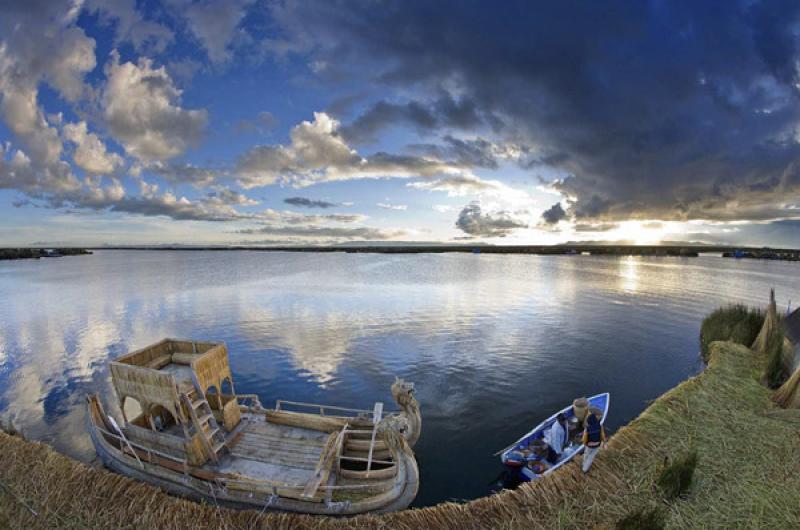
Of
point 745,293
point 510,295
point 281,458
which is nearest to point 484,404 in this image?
point 281,458

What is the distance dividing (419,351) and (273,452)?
72.5 ft

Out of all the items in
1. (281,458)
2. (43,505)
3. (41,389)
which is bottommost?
(41,389)

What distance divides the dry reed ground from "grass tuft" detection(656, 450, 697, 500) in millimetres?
266

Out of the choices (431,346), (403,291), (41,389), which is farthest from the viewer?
(403,291)

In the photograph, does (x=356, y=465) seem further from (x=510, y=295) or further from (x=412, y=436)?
(x=510, y=295)

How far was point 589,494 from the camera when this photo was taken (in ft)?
34.0

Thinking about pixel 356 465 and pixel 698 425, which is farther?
pixel 356 465

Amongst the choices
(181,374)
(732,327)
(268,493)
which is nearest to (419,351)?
(181,374)

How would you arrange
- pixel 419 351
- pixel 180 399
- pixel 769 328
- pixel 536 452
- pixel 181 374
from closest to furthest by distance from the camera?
pixel 180 399 < pixel 536 452 < pixel 181 374 < pixel 769 328 < pixel 419 351

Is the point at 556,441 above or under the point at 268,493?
above

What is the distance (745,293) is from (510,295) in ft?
146

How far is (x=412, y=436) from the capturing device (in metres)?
15.9

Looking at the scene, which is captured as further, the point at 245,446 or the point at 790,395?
the point at 245,446

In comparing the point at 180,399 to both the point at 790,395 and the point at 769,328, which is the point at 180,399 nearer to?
the point at 790,395
